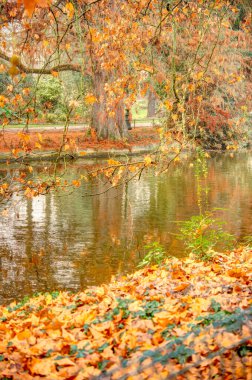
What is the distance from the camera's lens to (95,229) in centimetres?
1373

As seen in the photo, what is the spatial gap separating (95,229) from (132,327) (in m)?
8.49

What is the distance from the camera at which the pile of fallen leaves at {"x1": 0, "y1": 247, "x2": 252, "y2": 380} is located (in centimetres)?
393

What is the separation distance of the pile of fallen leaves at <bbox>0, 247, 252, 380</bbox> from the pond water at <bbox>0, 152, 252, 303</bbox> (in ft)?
7.05

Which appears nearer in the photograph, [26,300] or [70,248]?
[26,300]

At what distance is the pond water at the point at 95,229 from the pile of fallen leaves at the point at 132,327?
7.05 ft

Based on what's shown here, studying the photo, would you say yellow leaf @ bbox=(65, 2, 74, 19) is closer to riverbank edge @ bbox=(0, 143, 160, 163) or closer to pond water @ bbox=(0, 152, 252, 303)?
pond water @ bbox=(0, 152, 252, 303)

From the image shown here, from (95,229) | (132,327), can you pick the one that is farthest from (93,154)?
(132,327)

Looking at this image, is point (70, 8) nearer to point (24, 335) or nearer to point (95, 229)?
point (24, 335)

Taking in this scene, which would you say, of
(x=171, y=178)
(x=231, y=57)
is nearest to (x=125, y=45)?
(x=171, y=178)

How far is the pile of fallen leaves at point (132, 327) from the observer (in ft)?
12.9

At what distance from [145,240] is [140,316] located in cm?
679

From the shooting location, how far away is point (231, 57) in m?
30.7

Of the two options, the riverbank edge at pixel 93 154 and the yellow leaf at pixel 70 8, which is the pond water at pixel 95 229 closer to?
the yellow leaf at pixel 70 8

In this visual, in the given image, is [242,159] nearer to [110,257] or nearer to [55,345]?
[110,257]
